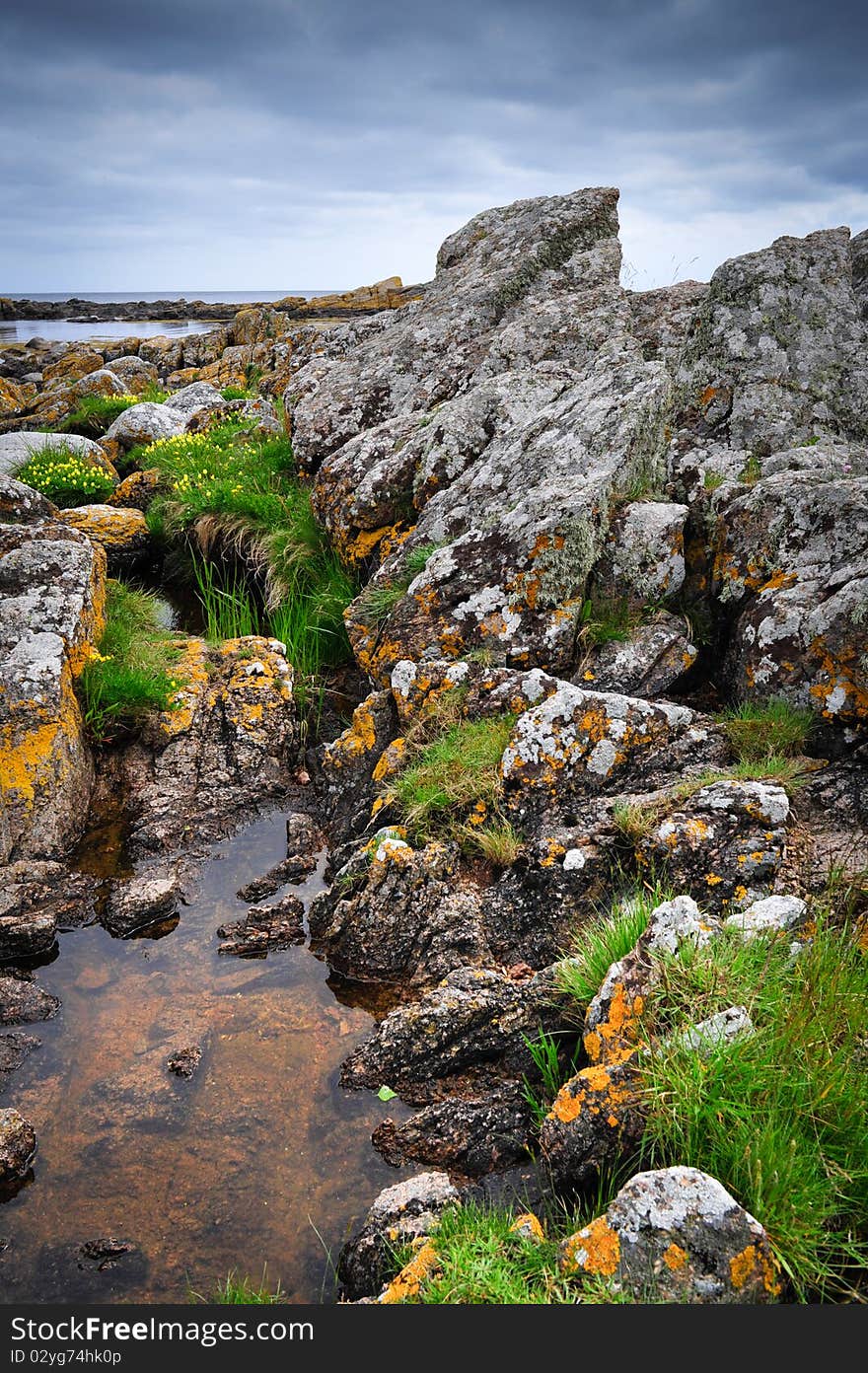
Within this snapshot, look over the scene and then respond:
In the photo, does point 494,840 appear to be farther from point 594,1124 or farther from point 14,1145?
point 14,1145

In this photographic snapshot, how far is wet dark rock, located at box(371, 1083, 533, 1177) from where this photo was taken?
477 cm

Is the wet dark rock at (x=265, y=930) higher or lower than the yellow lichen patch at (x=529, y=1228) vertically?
lower

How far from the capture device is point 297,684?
1040cm

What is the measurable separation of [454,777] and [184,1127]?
10.7 feet

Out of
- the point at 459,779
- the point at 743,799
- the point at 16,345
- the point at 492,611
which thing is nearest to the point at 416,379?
the point at 492,611

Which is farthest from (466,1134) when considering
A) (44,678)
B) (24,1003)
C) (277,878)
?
(44,678)

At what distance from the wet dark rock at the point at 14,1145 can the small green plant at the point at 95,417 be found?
19.5 metres

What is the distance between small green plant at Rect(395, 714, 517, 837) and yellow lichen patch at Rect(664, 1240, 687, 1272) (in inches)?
145

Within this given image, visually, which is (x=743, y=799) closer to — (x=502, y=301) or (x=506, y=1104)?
(x=506, y=1104)

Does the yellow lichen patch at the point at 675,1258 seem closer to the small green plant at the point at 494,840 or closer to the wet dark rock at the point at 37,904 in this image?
the small green plant at the point at 494,840

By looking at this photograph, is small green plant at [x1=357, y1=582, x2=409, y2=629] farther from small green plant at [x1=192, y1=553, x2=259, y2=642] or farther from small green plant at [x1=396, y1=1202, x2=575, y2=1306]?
small green plant at [x1=396, y1=1202, x2=575, y2=1306]

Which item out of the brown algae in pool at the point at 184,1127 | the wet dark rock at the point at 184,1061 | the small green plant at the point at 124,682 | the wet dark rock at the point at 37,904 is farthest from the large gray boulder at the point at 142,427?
the wet dark rock at the point at 184,1061

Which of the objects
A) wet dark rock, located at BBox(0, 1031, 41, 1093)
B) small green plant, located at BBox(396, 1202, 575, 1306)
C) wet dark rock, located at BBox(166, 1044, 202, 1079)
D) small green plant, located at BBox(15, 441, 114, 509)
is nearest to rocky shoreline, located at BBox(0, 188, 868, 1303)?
small green plant, located at BBox(396, 1202, 575, 1306)

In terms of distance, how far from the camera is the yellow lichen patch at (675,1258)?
3.31m
